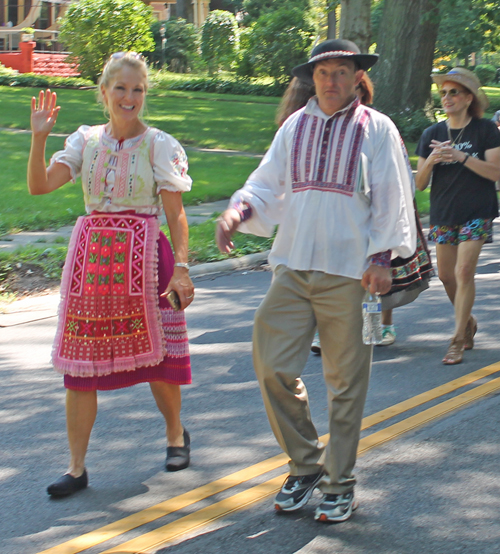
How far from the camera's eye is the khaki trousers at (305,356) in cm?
359

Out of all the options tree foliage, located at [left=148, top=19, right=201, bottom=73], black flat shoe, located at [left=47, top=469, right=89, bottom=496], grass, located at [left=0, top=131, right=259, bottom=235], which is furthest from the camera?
tree foliage, located at [left=148, top=19, right=201, bottom=73]

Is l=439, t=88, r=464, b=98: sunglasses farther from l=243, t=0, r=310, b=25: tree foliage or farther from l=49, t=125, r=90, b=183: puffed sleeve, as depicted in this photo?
l=243, t=0, r=310, b=25: tree foliage

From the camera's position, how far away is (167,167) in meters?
3.99

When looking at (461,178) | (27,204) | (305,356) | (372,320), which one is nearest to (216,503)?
(305,356)

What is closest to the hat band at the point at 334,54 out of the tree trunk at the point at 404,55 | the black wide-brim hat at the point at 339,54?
the black wide-brim hat at the point at 339,54

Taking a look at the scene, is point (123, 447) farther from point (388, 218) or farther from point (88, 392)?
point (388, 218)

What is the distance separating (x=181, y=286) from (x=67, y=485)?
1.05 m

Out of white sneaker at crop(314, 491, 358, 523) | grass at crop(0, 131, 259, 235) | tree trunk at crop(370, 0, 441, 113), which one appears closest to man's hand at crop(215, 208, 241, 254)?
white sneaker at crop(314, 491, 358, 523)

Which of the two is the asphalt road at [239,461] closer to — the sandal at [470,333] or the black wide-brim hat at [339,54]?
the sandal at [470,333]

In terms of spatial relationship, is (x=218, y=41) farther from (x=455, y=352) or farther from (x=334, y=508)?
(x=334, y=508)

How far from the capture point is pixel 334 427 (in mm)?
3623

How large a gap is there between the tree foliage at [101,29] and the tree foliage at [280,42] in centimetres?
473

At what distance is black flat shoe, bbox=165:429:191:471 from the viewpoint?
4.25 meters

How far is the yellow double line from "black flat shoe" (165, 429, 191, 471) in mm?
232
